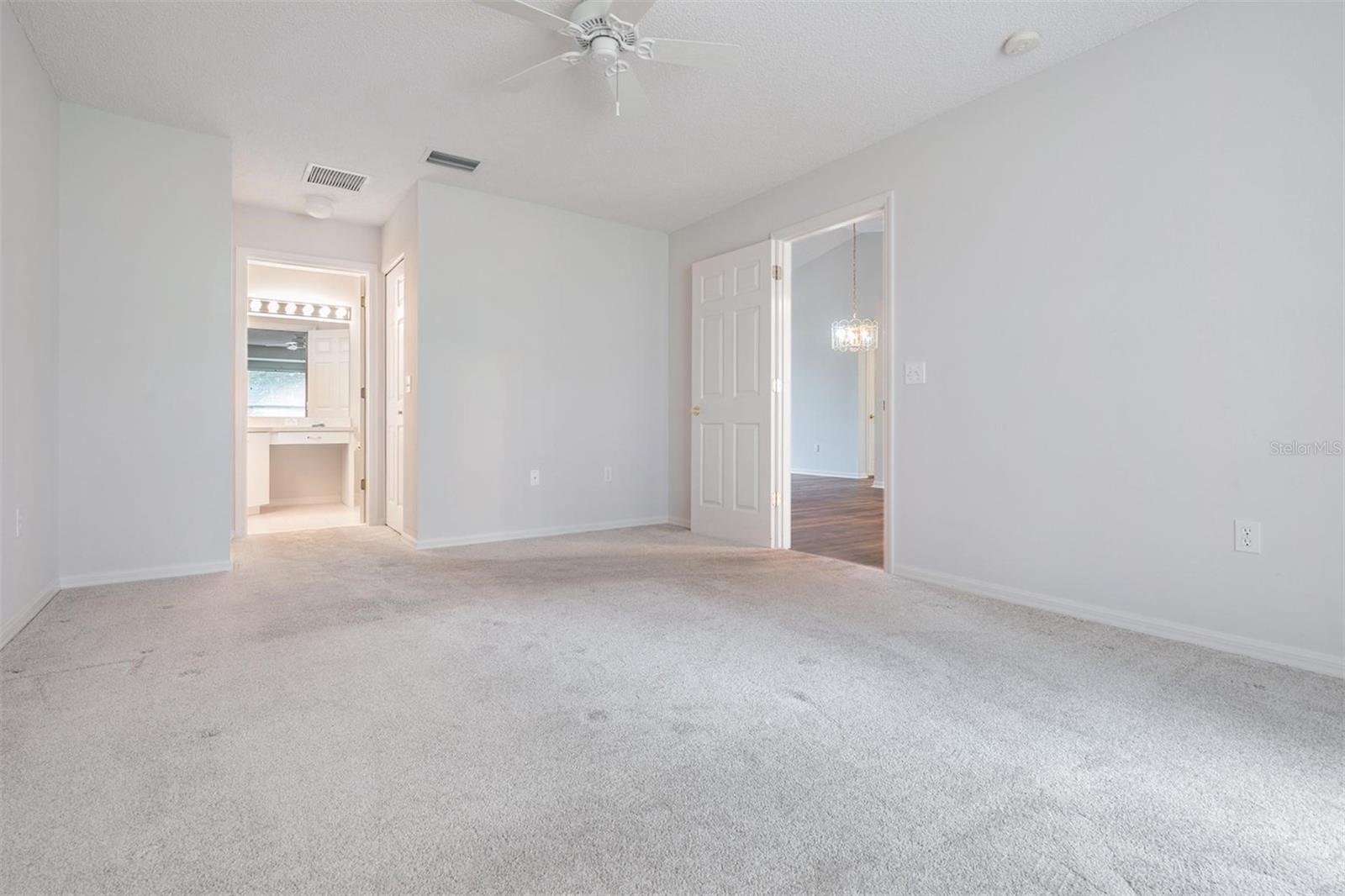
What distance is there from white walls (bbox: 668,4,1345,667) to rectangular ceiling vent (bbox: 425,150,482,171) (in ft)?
8.26

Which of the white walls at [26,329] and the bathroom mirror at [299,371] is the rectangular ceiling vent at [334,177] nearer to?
the white walls at [26,329]

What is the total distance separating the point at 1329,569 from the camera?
2088mm

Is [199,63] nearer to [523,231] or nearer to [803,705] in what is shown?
[523,231]

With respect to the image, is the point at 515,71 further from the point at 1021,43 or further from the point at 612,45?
the point at 1021,43

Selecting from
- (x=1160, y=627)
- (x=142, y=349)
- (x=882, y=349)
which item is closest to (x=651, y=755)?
(x=1160, y=627)

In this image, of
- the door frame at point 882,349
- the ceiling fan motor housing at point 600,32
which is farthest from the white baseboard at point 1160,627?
the ceiling fan motor housing at point 600,32

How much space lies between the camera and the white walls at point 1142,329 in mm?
2141

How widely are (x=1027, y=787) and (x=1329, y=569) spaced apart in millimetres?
1590

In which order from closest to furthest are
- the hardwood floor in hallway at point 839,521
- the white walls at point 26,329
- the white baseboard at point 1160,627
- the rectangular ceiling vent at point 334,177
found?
the white baseboard at point 1160,627
the white walls at point 26,329
the rectangular ceiling vent at point 334,177
the hardwood floor in hallway at point 839,521

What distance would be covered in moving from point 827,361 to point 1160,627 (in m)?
8.05

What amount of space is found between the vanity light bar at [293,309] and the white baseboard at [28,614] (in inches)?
147

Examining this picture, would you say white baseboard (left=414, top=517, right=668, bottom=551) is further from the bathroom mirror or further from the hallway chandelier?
the hallway chandelier

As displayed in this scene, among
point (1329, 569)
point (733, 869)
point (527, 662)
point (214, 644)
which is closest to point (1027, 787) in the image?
point (733, 869)

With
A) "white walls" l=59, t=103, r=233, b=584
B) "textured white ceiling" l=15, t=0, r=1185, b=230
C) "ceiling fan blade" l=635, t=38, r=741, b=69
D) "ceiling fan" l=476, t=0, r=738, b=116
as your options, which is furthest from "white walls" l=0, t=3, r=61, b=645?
"ceiling fan blade" l=635, t=38, r=741, b=69
